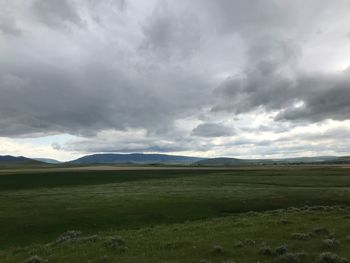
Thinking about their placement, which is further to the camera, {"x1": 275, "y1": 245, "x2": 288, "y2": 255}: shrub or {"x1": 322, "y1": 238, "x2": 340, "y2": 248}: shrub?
{"x1": 322, "y1": 238, "x2": 340, "y2": 248}: shrub

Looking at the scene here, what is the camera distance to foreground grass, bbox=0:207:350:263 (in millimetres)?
16391

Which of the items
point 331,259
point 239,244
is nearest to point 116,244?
point 239,244

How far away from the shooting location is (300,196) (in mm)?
52750

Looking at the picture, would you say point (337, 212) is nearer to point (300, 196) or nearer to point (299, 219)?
point (299, 219)

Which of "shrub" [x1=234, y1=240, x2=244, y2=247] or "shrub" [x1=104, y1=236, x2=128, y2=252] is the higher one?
"shrub" [x1=234, y1=240, x2=244, y2=247]

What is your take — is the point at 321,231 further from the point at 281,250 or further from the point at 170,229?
the point at 170,229

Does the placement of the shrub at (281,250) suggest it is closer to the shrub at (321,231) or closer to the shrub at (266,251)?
the shrub at (266,251)

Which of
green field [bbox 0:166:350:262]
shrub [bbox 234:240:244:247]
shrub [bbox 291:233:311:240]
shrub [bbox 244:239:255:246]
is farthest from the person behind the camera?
shrub [bbox 291:233:311:240]

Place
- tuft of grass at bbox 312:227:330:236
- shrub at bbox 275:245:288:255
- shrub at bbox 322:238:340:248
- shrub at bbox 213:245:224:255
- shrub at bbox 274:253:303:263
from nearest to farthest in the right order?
shrub at bbox 274:253:303:263 → shrub at bbox 275:245:288:255 → shrub at bbox 213:245:224:255 → shrub at bbox 322:238:340:248 → tuft of grass at bbox 312:227:330:236

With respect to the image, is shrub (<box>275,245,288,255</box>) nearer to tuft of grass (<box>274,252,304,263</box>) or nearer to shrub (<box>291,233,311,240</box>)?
tuft of grass (<box>274,252,304,263</box>)

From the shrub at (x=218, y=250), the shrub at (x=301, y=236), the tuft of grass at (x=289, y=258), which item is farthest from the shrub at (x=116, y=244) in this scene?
the shrub at (x=301, y=236)

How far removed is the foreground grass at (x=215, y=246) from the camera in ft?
53.8

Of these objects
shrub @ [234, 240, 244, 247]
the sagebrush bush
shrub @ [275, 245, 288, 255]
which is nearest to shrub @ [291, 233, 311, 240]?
the sagebrush bush

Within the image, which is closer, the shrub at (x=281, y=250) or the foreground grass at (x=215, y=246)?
the foreground grass at (x=215, y=246)
